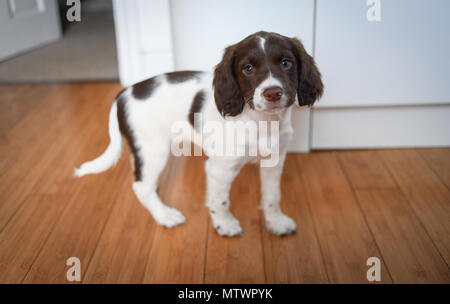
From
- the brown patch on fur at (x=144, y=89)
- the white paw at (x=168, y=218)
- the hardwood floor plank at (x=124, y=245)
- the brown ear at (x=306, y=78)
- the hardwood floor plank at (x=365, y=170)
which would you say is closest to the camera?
the brown ear at (x=306, y=78)

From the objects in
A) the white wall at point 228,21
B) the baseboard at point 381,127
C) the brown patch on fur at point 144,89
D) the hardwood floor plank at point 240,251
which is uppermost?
the white wall at point 228,21

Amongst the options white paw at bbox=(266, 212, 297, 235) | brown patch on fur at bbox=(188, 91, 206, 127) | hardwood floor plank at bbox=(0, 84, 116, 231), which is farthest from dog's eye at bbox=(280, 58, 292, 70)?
hardwood floor plank at bbox=(0, 84, 116, 231)

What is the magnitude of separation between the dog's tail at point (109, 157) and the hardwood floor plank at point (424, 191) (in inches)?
48.8

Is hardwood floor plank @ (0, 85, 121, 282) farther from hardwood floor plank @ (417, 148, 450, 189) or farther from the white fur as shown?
hardwood floor plank @ (417, 148, 450, 189)

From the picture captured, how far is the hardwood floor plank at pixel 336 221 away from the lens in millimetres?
1533

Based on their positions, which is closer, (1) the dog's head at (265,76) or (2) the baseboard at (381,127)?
(1) the dog's head at (265,76)

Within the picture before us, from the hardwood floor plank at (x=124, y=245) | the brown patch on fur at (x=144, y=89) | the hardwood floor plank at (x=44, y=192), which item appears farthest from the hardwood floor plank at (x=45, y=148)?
the brown patch on fur at (x=144, y=89)

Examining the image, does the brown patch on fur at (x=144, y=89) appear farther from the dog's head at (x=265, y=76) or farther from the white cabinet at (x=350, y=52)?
the white cabinet at (x=350, y=52)

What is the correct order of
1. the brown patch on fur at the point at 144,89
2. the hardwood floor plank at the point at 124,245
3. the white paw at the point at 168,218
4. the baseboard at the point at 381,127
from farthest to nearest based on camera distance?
the baseboard at the point at 381,127 < the white paw at the point at 168,218 < the brown patch on fur at the point at 144,89 < the hardwood floor plank at the point at 124,245

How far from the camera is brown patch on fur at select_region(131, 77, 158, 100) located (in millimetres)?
1655

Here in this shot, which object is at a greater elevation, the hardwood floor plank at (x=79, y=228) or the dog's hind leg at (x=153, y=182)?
the dog's hind leg at (x=153, y=182)

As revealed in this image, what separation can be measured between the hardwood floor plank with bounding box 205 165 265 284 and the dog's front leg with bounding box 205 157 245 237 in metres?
0.04

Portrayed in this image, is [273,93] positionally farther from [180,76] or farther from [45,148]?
[45,148]
